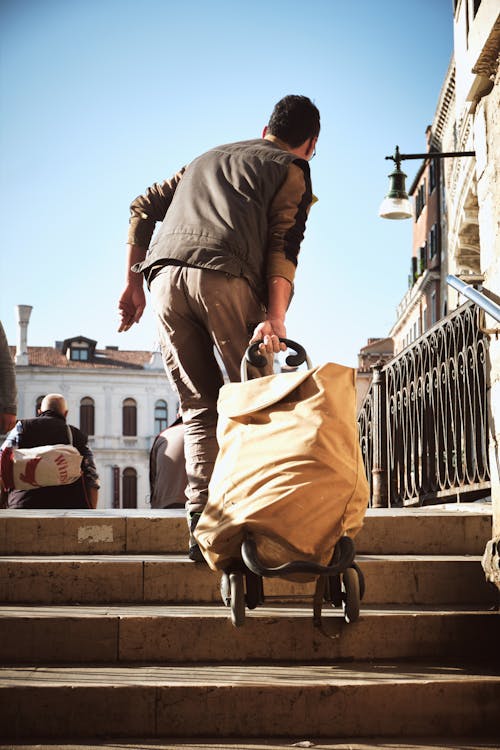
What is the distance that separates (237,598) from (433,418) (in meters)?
4.91

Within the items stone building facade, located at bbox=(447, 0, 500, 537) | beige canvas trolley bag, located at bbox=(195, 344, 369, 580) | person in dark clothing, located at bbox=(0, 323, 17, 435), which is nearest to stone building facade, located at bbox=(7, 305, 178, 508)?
person in dark clothing, located at bbox=(0, 323, 17, 435)

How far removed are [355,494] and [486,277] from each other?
184 cm

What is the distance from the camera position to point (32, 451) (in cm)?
680

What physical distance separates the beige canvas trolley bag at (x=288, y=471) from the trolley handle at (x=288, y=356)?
0.18 m

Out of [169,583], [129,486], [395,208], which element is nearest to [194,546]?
[169,583]

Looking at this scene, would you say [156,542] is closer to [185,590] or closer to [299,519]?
[185,590]

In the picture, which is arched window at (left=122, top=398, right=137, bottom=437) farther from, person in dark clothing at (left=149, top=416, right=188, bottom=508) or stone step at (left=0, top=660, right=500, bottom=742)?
stone step at (left=0, top=660, right=500, bottom=742)

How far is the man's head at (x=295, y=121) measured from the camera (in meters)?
4.30

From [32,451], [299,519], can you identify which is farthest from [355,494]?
[32,451]

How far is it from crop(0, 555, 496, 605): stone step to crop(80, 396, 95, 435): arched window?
5222cm

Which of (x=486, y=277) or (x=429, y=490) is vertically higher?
(x=486, y=277)

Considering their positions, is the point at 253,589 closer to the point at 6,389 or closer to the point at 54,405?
the point at 6,389

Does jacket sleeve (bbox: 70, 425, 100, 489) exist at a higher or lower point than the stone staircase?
higher

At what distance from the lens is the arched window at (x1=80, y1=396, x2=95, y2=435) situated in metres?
56.2
